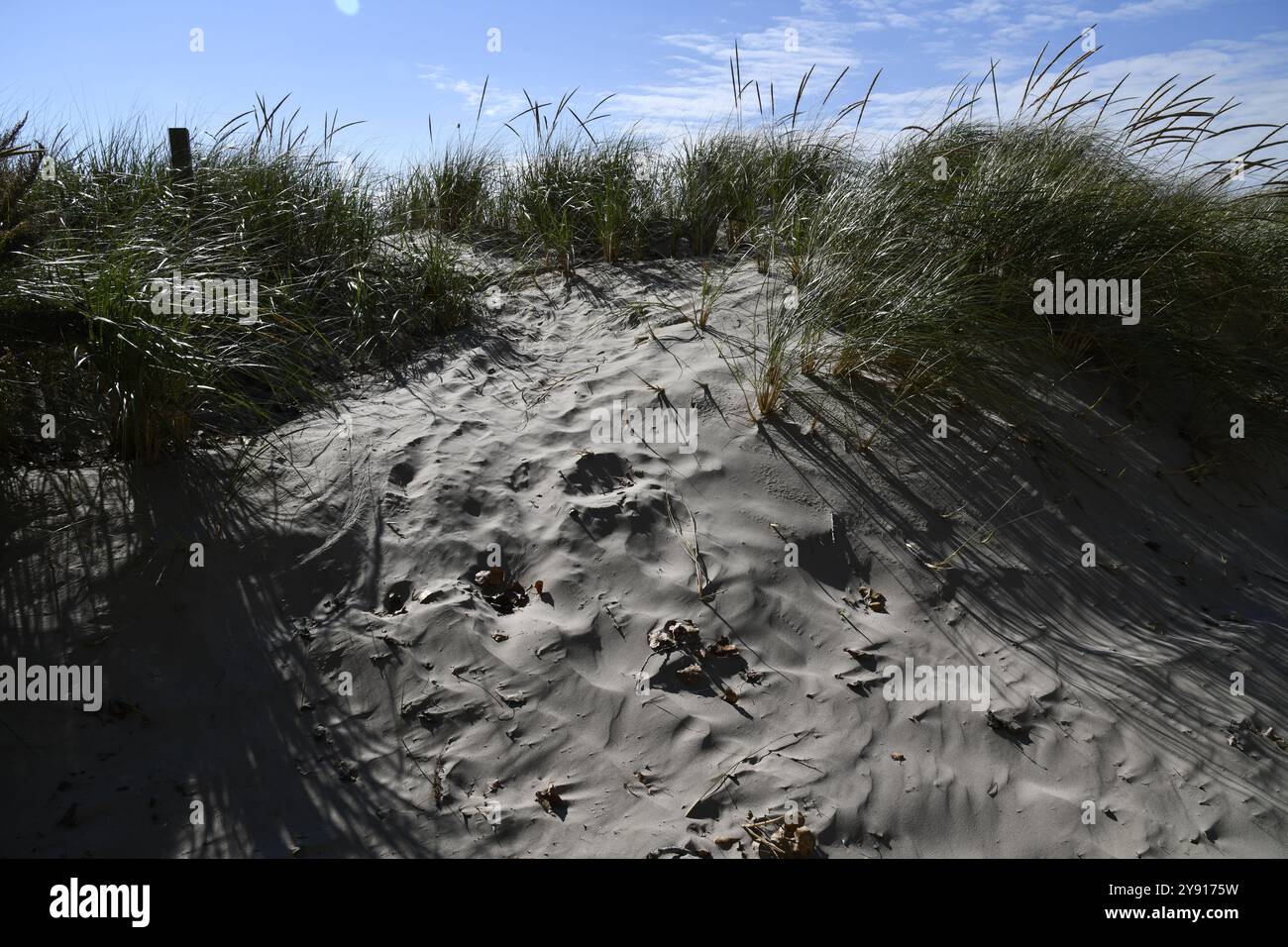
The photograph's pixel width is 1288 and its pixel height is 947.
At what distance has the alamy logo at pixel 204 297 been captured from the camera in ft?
12.0

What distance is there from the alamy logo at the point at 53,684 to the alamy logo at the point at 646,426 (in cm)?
221

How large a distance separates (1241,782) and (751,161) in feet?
18.2

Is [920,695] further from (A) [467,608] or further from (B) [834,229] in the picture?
(B) [834,229]

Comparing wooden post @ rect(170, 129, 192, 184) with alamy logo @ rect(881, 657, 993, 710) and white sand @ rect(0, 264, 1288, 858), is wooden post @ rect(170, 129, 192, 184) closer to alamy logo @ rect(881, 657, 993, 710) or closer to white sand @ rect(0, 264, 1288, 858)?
white sand @ rect(0, 264, 1288, 858)

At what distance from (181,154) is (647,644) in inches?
192

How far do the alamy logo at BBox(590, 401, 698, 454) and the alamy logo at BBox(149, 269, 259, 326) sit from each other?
167cm

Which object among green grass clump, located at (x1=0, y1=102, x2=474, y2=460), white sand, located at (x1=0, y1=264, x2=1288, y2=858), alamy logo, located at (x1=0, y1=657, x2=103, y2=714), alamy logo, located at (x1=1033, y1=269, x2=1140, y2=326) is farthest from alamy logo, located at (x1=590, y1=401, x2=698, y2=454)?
alamy logo, located at (x1=0, y1=657, x2=103, y2=714)

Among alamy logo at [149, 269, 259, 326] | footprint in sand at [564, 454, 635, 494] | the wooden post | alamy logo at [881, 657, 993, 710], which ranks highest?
the wooden post

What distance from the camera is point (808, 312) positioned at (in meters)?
4.51

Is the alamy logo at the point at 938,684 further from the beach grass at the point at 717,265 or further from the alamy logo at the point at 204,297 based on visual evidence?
the alamy logo at the point at 204,297
